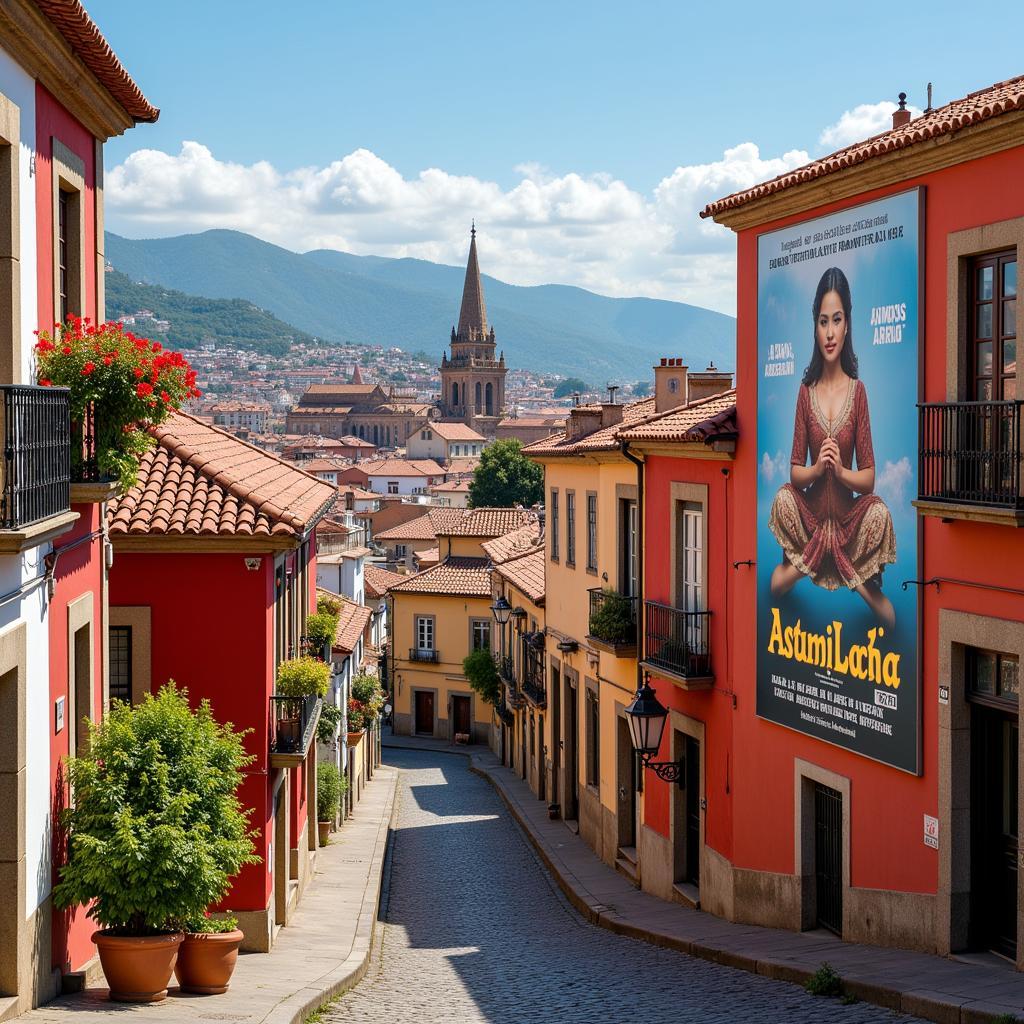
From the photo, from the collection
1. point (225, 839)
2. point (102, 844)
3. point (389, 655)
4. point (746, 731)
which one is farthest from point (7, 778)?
point (389, 655)

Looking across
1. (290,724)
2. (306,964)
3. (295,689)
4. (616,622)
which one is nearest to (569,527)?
(616,622)

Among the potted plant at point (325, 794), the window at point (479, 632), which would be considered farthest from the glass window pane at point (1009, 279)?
the window at point (479, 632)

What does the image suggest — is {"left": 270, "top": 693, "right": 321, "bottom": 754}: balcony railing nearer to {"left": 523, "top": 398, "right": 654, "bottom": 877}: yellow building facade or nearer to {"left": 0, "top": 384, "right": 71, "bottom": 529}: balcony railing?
{"left": 523, "top": 398, "right": 654, "bottom": 877}: yellow building facade

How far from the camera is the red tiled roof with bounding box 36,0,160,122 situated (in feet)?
31.8

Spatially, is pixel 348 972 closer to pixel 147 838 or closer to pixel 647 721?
pixel 147 838

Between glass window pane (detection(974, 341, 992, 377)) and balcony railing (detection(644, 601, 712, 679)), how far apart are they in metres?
6.05

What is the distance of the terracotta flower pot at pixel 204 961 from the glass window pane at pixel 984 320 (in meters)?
7.92

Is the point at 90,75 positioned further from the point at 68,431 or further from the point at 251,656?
the point at 251,656

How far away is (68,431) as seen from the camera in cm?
1020

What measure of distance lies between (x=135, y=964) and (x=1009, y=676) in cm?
713

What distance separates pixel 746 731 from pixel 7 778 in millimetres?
8947

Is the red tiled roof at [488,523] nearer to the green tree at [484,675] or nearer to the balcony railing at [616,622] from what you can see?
the green tree at [484,675]

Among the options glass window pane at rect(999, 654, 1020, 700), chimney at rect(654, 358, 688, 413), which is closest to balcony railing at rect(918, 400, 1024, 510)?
glass window pane at rect(999, 654, 1020, 700)

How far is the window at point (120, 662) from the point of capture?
15.5 metres
